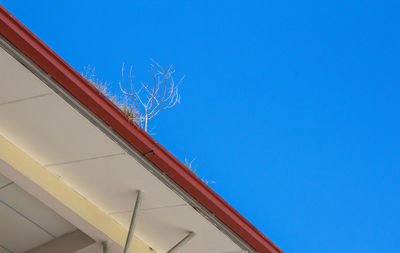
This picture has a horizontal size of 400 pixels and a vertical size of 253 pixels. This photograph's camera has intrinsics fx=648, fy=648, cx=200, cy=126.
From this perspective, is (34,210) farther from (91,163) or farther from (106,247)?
(91,163)

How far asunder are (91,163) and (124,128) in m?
0.54

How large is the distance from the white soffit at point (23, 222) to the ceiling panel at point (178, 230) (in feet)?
2.06

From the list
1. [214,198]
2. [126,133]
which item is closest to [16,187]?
[126,133]

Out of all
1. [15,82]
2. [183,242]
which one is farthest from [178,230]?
[15,82]

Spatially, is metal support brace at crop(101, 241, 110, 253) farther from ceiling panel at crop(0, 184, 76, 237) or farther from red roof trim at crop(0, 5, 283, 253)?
red roof trim at crop(0, 5, 283, 253)

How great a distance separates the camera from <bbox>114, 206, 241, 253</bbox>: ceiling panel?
536cm

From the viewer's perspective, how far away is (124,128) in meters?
4.71

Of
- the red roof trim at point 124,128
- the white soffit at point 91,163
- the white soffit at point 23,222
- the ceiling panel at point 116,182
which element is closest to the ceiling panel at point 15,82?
the white soffit at point 91,163

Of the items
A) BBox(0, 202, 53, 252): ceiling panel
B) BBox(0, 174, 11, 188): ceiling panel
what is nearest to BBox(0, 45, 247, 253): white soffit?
BBox(0, 174, 11, 188): ceiling panel

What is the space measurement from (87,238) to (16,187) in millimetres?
754

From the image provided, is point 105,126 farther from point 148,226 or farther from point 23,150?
point 148,226

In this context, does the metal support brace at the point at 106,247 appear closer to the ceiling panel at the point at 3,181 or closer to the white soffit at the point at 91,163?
the white soffit at the point at 91,163

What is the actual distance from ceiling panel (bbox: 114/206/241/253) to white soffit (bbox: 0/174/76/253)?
0.63 metres

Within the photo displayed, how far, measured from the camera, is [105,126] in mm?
4719
